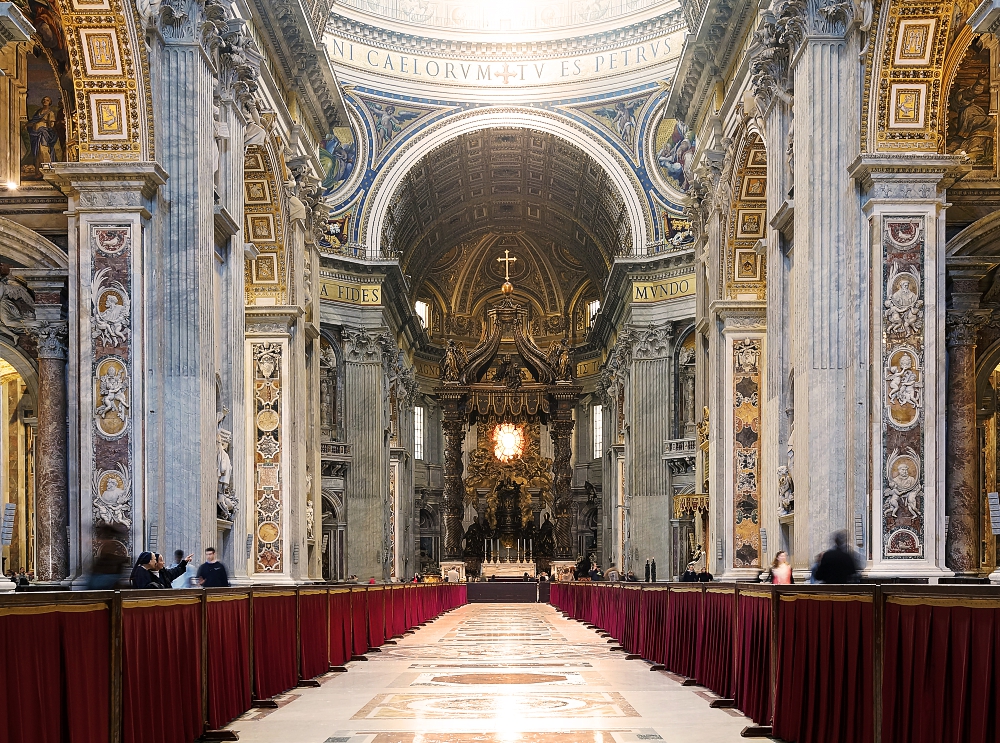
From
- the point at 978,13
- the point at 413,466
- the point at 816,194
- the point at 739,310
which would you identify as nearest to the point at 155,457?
the point at 816,194

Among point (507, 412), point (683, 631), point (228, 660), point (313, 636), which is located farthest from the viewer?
point (507, 412)

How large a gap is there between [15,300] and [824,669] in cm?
1101

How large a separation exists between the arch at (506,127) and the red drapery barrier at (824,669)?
30.2 meters

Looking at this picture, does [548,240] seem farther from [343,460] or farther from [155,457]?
[155,457]

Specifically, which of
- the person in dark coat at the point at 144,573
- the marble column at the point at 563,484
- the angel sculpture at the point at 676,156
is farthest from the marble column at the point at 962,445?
the marble column at the point at 563,484

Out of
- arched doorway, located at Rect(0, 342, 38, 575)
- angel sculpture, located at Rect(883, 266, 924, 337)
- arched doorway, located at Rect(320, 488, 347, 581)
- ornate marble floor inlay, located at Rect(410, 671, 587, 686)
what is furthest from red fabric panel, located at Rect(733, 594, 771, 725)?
arched doorway, located at Rect(320, 488, 347, 581)

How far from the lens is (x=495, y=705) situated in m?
9.09

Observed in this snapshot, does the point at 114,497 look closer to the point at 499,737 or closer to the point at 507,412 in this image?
the point at 499,737

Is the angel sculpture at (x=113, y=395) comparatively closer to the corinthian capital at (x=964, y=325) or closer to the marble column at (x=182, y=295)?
the marble column at (x=182, y=295)

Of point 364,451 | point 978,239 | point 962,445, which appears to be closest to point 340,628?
point 962,445

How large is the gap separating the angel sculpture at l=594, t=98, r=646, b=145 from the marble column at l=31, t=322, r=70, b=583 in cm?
2580

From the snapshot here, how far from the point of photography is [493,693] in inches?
392

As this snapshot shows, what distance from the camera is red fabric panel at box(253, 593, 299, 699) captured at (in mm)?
9352

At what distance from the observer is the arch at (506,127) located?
37281 millimetres
